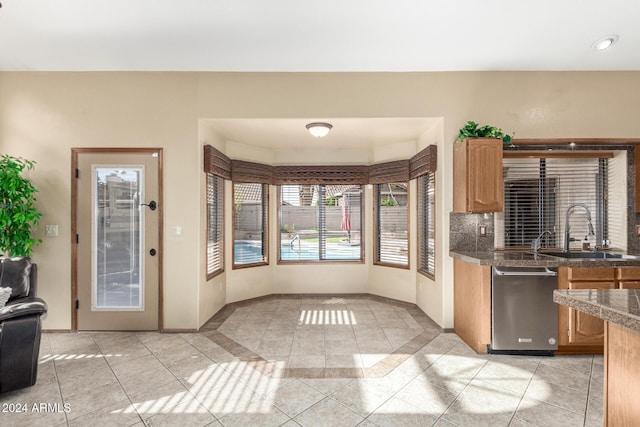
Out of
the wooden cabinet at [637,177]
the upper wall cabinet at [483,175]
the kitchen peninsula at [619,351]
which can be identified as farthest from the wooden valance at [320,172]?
the kitchen peninsula at [619,351]

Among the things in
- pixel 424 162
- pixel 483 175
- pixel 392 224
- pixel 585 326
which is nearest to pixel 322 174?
pixel 392 224

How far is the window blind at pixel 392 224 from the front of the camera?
15.3ft

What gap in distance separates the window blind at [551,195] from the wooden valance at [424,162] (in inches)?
32.8

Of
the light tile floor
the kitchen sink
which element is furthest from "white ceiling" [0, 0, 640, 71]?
the light tile floor

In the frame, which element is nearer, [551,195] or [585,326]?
[585,326]

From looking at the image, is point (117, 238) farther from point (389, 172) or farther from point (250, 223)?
point (389, 172)

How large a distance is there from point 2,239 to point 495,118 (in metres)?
5.44

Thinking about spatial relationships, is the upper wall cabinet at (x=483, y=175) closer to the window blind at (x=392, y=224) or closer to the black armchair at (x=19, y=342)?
the window blind at (x=392, y=224)

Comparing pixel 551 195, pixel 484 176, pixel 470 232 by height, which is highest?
pixel 484 176

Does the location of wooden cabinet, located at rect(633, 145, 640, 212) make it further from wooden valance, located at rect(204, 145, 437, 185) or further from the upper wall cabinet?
wooden valance, located at rect(204, 145, 437, 185)

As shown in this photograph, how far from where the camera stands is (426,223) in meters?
4.22

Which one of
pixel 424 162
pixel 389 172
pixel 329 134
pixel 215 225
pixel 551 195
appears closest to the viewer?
pixel 551 195

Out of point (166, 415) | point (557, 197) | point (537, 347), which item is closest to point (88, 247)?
point (166, 415)

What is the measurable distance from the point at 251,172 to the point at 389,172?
2.11 m
